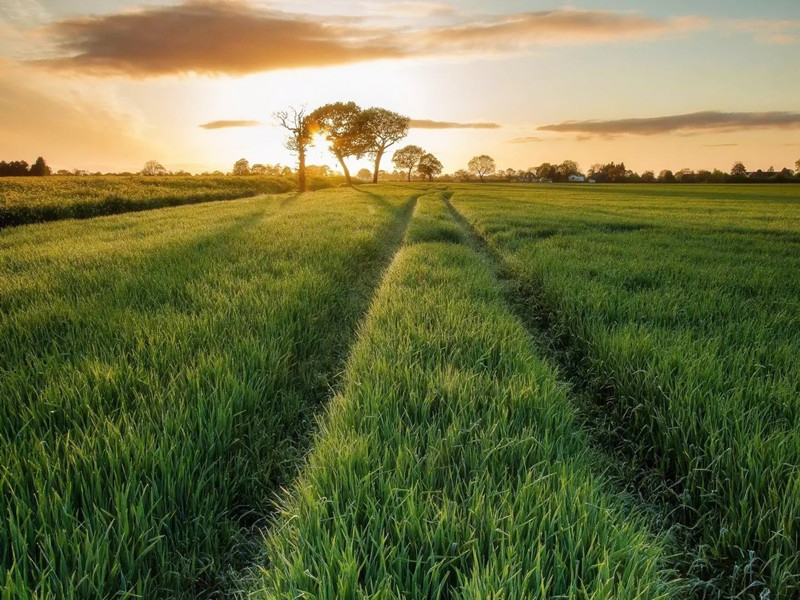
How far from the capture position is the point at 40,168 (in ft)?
185

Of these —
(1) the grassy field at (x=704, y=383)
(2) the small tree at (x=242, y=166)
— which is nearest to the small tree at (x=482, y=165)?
(2) the small tree at (x=242, y=166)

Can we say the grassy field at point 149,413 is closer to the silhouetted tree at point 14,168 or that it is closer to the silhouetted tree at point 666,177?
the silhouetted tree at point 14,168

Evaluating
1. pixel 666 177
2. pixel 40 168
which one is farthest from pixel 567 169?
pixel 40 168

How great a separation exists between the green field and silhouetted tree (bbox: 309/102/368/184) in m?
59.1

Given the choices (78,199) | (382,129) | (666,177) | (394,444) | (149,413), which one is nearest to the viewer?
(394,444)

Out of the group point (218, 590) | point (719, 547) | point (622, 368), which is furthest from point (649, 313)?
point (218, 590)

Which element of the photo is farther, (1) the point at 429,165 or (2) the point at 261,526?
(1) the point at 429,165

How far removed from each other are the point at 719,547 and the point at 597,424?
1.40 meters

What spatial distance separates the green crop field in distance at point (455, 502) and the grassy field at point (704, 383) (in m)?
0.40

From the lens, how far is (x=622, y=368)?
11.8 ft

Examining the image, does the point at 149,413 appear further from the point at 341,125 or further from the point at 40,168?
the point at 40,168

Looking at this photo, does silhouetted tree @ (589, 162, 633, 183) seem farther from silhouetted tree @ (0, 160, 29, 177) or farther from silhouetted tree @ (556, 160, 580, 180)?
silhouetted tree @ (0, 160, 29, 177)

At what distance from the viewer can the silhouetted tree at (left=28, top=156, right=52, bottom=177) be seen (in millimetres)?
55528

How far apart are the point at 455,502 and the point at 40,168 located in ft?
247
